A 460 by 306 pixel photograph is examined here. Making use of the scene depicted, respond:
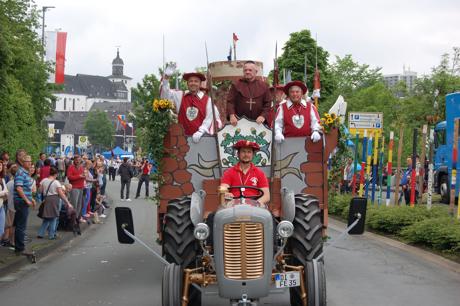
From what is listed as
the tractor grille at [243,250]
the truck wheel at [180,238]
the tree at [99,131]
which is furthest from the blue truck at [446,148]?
the tree at [99,131]

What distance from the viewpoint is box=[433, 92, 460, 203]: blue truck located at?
24.9 meters

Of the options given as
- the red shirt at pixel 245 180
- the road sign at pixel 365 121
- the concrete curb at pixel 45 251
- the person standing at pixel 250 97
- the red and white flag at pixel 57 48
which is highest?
the red and white flag at pixel 57 48

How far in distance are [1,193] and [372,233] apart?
9.60 meters

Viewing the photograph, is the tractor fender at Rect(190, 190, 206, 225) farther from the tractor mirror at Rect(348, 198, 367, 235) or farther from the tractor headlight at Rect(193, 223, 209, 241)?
the tractor mirror at Rect(348, 198, 367, 235)

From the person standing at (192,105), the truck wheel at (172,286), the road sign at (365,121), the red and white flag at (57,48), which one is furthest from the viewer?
the red and white flag at (57,48)

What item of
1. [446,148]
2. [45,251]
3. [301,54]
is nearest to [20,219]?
[45,251]

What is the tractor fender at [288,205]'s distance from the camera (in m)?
8.54

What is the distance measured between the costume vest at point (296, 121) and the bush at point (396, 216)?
259 inches

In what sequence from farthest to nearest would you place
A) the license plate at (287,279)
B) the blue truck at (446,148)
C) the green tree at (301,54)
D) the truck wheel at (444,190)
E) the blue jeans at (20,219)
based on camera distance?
the green tree at (301,54)
the truck wheel at (444,190)
the blue truck at (446,148)
the blue jeans at (20,219)
the license plate at (287,279)

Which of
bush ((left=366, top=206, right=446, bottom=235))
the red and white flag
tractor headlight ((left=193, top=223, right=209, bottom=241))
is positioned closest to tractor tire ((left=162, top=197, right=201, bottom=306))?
tractor headlight ((left=193, top=223, right=209, bottom=241))

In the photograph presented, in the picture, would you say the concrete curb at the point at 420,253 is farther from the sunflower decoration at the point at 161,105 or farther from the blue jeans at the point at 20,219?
the blue jeans at the point at 20,219

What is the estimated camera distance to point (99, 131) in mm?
146375

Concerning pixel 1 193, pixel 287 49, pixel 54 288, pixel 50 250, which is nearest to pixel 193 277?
pixel 54 288

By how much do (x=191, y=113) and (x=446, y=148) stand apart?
19631 mm
